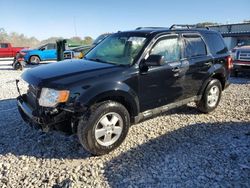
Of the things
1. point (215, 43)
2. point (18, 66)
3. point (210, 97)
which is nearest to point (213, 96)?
point (210, 97)

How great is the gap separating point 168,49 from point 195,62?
0.74 metres

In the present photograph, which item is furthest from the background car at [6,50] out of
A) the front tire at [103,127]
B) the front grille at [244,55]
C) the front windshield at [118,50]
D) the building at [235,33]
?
the front tire at [103,127]

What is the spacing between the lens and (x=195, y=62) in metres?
5.50

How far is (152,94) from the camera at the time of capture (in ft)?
15.8

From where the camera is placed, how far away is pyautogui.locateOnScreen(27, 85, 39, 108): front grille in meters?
4.13

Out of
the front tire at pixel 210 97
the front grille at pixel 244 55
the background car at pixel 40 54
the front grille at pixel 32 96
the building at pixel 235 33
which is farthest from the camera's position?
the building at pixel 235 33

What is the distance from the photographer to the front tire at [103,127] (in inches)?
157

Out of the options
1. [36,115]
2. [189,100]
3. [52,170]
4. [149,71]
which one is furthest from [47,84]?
[189,100]

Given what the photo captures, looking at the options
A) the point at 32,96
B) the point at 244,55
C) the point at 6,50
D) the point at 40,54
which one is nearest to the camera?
the point at 32,96

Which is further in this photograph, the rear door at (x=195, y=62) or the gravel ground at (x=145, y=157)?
the rear door at (x=195, y=62)

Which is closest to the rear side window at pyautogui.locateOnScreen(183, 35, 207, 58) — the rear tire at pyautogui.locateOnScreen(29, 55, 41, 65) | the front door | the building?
the front door

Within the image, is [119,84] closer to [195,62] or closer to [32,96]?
[32,96]

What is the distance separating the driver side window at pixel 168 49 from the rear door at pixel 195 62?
0.21 m

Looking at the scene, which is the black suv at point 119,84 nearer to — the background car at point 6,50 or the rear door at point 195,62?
the rear door at point 195,62
